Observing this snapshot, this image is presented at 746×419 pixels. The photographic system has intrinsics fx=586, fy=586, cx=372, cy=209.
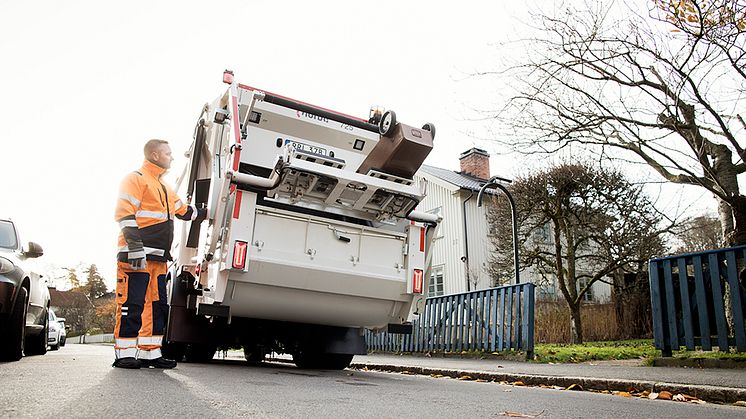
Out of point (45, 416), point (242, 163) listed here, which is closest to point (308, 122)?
point (242, 163)

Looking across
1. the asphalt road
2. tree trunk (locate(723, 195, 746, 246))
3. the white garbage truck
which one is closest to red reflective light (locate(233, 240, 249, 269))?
the white garbage truck

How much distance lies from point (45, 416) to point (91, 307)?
5403 cm

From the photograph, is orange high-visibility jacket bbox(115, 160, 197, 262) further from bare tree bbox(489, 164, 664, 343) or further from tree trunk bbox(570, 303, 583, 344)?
bare tree bbox(489, 164, 664, 343)

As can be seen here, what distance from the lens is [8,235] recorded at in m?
6.49

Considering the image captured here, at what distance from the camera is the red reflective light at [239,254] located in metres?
5.09

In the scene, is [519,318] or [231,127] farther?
[519,318]

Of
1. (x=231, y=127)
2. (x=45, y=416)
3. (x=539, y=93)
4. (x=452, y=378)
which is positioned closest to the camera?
(x=45, y=416)

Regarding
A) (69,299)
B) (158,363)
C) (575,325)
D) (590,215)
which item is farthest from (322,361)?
(69,299)

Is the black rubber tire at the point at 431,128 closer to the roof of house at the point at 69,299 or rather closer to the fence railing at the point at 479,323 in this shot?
the fence railing at the point at 479,323

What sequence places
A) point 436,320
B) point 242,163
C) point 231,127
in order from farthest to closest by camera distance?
point 436,320
point 242,163
point 231,127

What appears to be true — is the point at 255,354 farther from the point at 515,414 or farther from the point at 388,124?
the point at 515,414

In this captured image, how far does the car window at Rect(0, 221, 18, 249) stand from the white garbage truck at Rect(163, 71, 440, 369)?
172cm

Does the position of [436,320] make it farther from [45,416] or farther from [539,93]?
[45,416]

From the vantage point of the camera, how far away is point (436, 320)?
10.5 metres
